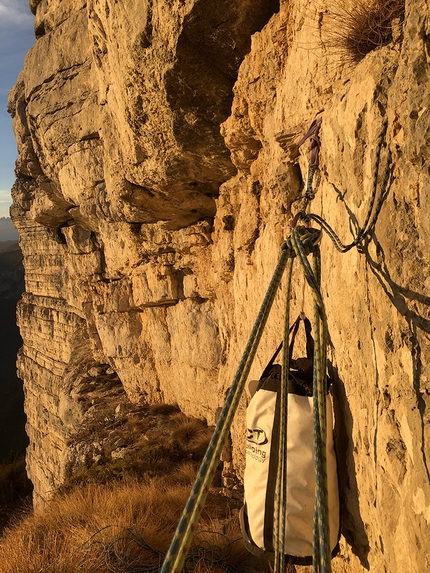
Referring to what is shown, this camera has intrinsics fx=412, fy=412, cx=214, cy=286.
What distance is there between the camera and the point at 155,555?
10.2ft

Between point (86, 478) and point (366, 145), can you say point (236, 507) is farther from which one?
point (366, 145)

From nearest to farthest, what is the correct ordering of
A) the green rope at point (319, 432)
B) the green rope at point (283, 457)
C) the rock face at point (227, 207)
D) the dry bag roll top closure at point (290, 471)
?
the green rope at point (319, 432)
the rock face at point (227, 207)
the green rope at point (283, 457)
the dry bag roll top closure at point (290, 471)

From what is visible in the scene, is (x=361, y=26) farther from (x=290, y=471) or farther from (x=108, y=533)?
(x=108, y=533)

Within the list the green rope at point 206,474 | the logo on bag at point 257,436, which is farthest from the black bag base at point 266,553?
the green rope at point 206,474

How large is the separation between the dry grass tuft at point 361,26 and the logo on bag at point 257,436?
168 cm

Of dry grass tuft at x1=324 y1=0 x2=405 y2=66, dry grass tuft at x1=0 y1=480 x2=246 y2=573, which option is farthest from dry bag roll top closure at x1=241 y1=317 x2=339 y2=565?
dry grass tuft at x1=0 y1=480 x2=246 y2=573

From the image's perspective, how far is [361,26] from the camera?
182cm

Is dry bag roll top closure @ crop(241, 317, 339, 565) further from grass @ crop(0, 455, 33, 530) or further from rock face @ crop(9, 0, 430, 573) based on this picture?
grass @ crop(0, 455, 33, 530)

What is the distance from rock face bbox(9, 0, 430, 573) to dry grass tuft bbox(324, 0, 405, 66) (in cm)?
3

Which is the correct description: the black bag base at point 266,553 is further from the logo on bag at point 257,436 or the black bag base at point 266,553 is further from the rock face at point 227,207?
the logo on bag at point 257,436

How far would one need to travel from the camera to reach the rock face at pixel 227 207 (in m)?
1.28

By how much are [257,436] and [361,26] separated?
1.87 m

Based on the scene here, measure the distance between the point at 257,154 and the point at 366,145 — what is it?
2.66 metres

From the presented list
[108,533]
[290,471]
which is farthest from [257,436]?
[108,533]
